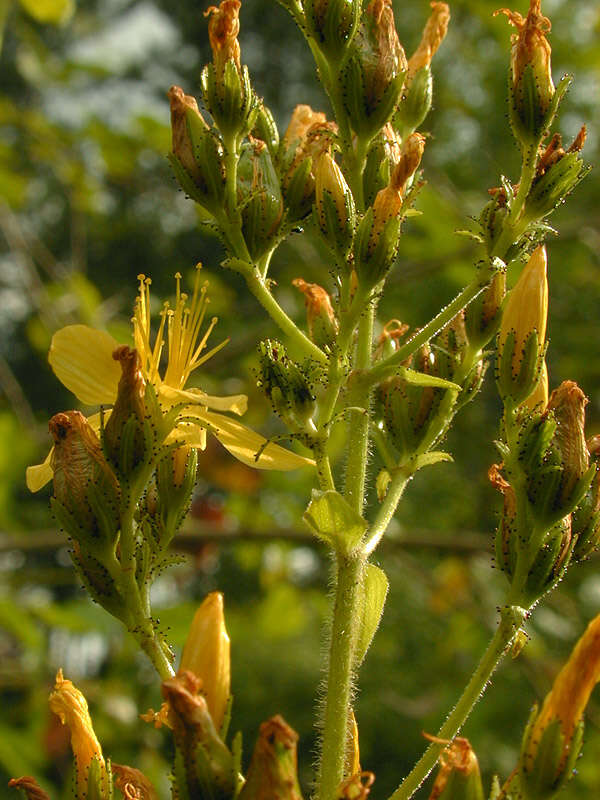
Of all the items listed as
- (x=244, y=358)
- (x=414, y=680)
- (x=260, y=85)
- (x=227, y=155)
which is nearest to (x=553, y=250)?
(x=244, y=358)

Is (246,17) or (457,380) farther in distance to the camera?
(246,17)

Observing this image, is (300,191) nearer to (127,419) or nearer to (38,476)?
(127,419)

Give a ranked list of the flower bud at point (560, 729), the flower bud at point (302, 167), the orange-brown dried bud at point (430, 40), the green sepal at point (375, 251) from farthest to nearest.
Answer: the orange-brown dried bud at point (430, 40), the flower bud at point (302, 167), the green sepal at point (375, 251), the flower bud at point (560, 729)

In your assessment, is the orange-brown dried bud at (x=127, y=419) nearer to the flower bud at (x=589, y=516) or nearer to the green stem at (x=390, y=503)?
the green stem at (x=390, y=503)

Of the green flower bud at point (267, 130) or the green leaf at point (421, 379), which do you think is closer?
the green leaf at point (421, 379)

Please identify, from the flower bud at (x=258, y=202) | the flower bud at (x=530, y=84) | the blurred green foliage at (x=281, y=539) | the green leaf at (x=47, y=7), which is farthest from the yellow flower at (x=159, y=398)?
the green leaf at (x=47, y=7)

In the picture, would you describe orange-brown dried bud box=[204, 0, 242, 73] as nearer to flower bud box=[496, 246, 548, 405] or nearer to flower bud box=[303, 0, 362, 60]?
flower bud box=[303, 0, 362, 60]

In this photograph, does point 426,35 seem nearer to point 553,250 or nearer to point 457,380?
point 457,380
